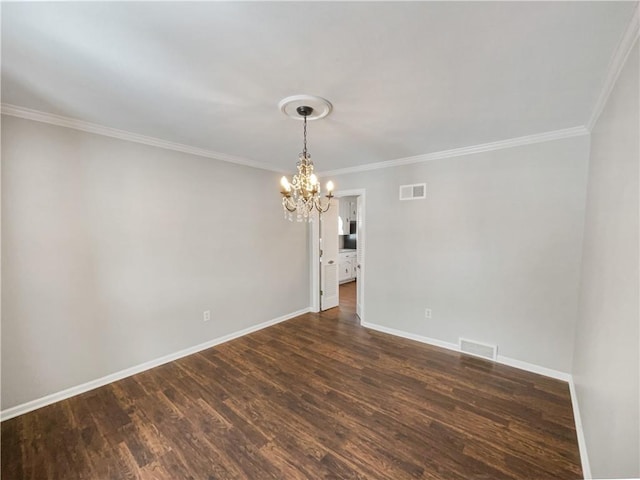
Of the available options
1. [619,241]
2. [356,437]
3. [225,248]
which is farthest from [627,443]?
[225,248]

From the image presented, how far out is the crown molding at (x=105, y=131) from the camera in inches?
83.2

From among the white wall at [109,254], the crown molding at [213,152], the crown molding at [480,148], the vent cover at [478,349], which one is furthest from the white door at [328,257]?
the vent cover at [478,349]

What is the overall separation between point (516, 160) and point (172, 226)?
3994 mm

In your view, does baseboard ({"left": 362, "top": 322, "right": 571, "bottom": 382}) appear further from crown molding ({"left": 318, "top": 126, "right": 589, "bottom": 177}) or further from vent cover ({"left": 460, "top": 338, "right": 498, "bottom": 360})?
crown molding ({"left": 318, "top": 126, "right": 589, "bottom": 177})

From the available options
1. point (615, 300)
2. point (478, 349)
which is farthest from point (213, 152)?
point (478, 349)

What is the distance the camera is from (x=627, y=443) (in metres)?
1.05

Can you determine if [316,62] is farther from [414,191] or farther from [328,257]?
[328,257]

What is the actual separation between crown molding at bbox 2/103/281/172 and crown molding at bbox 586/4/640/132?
3517 millimetres

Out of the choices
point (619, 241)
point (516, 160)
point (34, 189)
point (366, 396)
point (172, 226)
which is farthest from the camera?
point (172, 226)

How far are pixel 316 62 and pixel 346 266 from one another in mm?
6301

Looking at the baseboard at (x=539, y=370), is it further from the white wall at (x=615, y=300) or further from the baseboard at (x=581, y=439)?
the white wall at (x=615, y=300)

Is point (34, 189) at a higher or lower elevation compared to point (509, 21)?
lower

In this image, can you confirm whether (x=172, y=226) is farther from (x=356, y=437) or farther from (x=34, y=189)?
(x=356, y=437)

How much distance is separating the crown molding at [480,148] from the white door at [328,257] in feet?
3.21
